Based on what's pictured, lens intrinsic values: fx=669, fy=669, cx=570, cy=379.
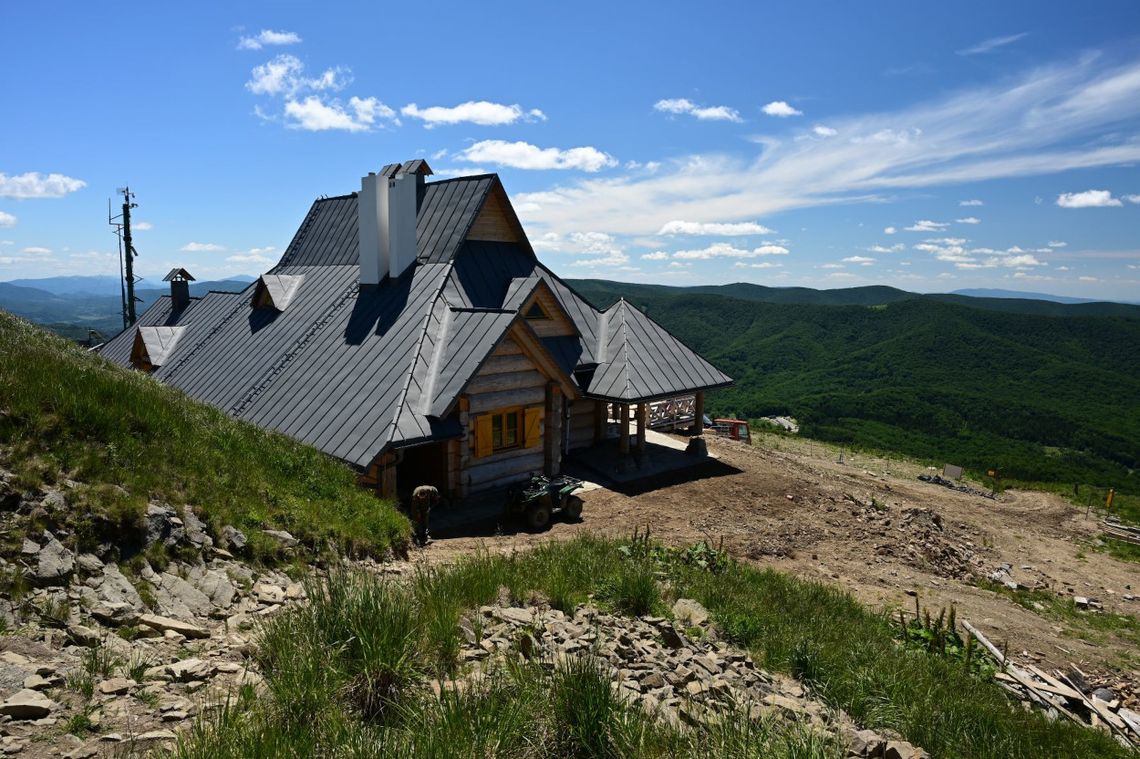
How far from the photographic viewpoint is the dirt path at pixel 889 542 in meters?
12.4

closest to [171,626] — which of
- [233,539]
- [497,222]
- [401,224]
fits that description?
[233,539]

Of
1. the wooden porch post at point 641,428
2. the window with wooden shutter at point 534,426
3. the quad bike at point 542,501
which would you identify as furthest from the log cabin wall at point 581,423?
the quad bike at point 542,501

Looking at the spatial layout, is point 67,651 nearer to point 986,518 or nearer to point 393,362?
point 393,362

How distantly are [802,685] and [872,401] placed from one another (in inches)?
2248

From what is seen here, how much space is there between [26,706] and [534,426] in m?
12.5

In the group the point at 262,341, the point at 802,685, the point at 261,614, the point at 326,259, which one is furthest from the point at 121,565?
the point at 326,259

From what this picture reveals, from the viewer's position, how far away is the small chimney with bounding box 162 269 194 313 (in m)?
26.9

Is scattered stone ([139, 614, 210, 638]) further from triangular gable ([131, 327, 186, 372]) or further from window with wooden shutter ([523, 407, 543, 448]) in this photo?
triangular gable ([131, 327, 186, 372])

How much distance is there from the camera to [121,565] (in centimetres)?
674

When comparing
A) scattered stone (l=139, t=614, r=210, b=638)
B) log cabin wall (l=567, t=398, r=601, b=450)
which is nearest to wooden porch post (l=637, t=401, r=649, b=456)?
log cabin wall (l=567, t=398, r=601, b=450)

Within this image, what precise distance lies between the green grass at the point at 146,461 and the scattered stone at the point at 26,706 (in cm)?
265

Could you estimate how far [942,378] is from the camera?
73.4 metres

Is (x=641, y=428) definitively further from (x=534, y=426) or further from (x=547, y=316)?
(x=547, y=316)

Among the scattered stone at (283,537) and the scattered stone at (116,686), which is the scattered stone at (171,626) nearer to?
the scattered stone at (116,686)
